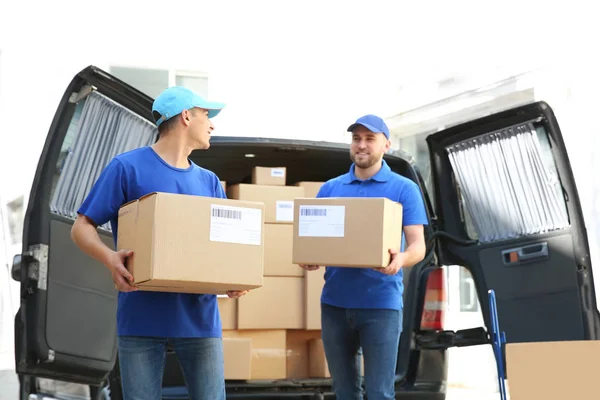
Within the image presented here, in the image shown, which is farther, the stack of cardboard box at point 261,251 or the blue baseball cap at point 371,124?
the blue baseball cap at point 371,124

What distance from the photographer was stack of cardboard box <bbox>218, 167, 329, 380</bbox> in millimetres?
4984

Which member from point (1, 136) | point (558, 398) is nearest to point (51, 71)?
point (1, 136)

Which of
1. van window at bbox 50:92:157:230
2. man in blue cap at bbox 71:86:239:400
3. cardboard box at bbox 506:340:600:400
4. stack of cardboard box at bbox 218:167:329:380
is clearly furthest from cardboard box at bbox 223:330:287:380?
cardboard box at bbox 506:340:600:400

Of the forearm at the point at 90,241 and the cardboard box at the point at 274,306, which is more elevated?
the forearm at the point at 90,241

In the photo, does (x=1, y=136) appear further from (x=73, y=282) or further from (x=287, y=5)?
(x=73, y=282)

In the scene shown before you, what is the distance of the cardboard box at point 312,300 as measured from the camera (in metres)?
5.04

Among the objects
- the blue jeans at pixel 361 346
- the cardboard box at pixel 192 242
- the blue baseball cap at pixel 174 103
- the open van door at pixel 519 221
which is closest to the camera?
the cardboard box at pixel 192 242

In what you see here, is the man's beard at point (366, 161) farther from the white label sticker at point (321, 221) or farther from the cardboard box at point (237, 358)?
the cardboard box at point (237, 358)

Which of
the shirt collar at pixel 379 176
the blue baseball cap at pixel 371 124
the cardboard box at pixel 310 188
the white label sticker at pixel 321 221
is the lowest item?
the white label sticker at pixel 321 221

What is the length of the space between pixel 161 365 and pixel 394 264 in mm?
Answer: 1159

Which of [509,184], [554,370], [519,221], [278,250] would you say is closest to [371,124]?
[509,184]

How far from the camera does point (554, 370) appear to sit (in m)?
2.15

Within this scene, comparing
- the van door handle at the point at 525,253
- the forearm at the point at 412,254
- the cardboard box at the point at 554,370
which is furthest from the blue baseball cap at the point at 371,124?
the cardboard box at the point at 554,370

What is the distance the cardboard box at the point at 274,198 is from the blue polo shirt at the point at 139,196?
1.84 meters
